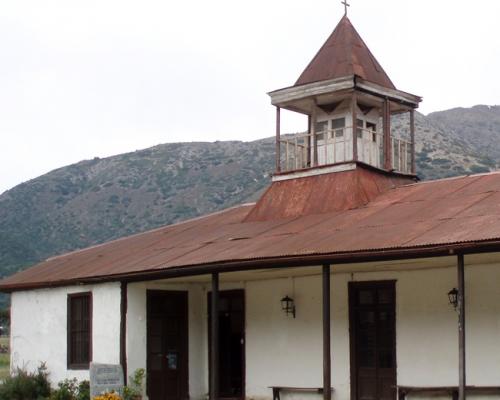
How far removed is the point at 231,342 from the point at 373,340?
13.1 feet

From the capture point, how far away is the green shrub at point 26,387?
22062 millimetres

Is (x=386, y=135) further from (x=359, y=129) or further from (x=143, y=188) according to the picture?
(x=143, y=188)

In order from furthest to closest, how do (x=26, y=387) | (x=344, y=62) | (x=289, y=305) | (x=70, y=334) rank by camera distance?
(x=344, y=62) → (x=70, y=334) → (x=26, y=387) → (x=289, y=305)

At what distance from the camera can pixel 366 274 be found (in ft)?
61.8

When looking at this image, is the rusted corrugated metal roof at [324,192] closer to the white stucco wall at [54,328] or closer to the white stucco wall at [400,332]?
the white stucco wall at [400,332]

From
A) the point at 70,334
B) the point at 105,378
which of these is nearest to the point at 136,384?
the point at 105,378

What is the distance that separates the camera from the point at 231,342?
21.6m

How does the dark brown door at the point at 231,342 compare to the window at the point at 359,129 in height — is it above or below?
below

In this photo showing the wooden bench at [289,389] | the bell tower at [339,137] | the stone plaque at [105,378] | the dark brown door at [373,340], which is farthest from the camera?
the bell tower at [339,137]

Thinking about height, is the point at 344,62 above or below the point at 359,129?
above

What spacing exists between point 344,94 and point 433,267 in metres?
5.73

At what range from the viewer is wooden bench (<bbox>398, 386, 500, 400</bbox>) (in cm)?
1639

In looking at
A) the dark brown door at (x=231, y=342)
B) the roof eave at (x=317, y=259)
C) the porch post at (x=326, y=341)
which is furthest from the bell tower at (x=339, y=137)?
the porch post at (x=326, y=341)

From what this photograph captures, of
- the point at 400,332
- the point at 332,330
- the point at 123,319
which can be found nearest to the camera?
the point at 400,332
